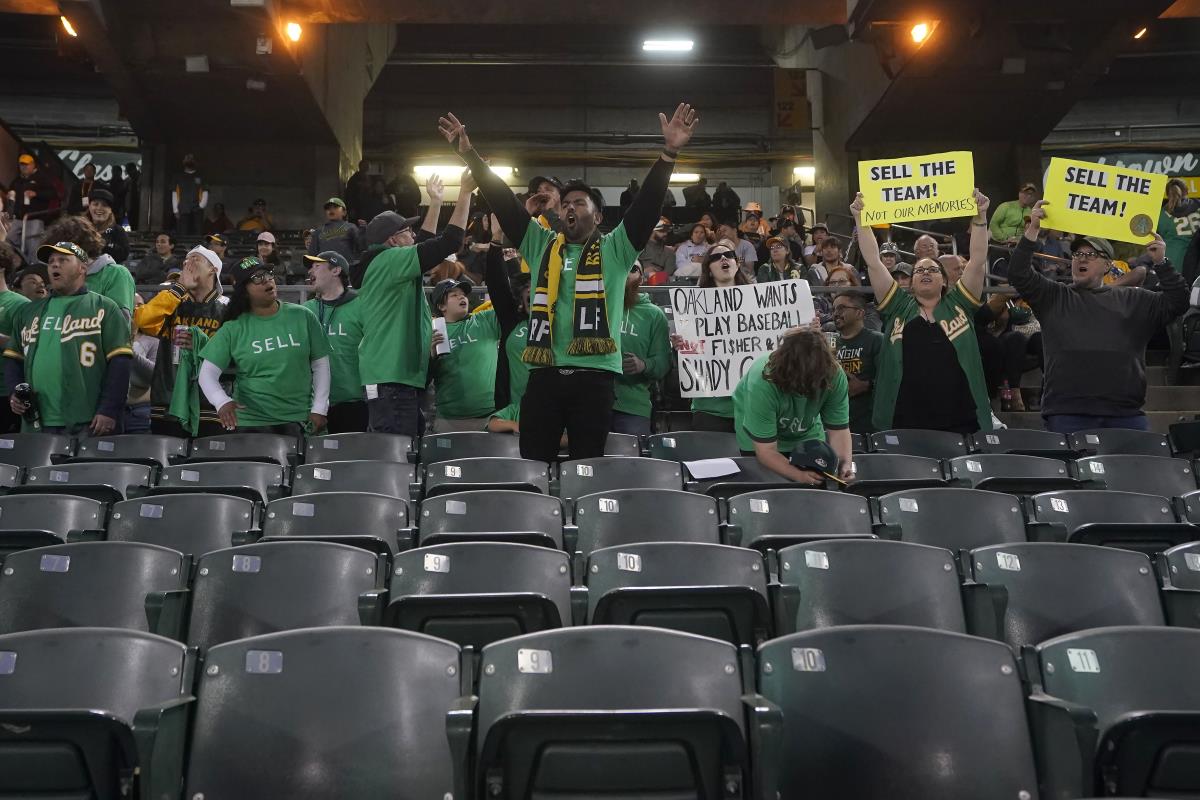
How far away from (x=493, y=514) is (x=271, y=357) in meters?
2.47

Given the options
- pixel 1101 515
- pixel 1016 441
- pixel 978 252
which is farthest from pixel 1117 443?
pixel 1101 515

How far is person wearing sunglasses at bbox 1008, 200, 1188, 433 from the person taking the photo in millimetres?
6676

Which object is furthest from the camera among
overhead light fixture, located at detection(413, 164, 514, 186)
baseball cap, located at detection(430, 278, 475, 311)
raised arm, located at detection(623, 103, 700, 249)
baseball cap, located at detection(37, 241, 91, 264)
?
overhead light fixture, located at detection(413, 164, 514, 186)

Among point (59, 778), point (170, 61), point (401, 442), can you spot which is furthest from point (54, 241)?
point (170, 61)

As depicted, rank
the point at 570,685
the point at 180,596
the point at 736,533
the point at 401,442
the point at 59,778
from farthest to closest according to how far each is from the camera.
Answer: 1. the point at 401,442
2. the point at 736,533
3. the point at 180,596
4. the point at 570,685
5. the point at 59,778

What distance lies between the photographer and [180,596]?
3648 millimetres

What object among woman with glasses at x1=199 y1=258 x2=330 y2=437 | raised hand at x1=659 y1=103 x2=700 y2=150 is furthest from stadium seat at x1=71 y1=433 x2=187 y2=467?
raised hand at x1=659 y1=103 x2=700 y2=150

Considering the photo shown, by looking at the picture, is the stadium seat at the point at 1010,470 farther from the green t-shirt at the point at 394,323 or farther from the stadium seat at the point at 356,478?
the green t-shirt at the point at 394,323

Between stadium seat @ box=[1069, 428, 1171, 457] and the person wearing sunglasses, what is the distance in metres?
0.22

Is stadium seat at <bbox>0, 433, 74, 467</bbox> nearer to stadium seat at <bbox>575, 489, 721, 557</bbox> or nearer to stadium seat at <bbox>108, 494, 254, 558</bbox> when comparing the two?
stadium seat at <bbox>108, 494, 254, 558</bbox>

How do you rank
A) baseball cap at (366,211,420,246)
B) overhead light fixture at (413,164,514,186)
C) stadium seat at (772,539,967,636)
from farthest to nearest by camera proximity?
overhead light fixture at (413,164,514,186) → baseball cap at (366,211,420,246) → stadium seat at (772,539,967,636)

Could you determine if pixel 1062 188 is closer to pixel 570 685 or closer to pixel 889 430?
pixel 889 430

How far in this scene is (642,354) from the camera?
6934 mm

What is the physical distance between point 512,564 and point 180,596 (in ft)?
3.35
